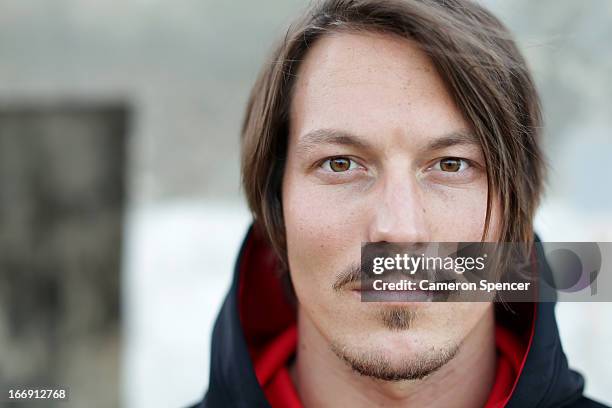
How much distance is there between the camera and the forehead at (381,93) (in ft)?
5.52

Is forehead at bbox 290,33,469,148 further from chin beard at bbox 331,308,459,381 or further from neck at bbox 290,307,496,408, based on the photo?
neck at bbox 290,307,496,408

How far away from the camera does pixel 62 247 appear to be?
4.05m

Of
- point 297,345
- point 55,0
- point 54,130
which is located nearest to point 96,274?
point 54,130

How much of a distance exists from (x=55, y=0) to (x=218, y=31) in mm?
895

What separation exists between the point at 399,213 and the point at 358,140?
0.69 ft

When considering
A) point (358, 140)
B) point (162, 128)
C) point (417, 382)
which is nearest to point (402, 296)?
Result: point (417, 382)

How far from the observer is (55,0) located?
3.79 meters

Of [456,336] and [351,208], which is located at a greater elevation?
[351,208]

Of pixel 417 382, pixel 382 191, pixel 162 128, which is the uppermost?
pixel 162 128

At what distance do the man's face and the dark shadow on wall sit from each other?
2.39 meters

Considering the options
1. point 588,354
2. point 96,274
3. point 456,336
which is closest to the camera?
point 456,336

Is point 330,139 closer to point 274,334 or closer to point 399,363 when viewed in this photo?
point 399,363

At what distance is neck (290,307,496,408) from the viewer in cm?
179

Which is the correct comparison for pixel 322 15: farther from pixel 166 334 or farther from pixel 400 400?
pixel 166 334
